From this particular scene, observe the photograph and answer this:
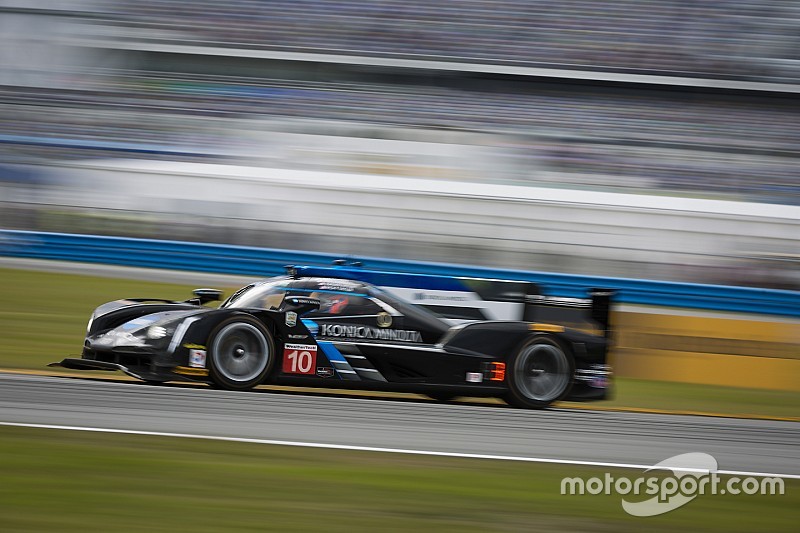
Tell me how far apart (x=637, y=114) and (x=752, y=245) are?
14.1ft

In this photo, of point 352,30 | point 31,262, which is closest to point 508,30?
point 352,30

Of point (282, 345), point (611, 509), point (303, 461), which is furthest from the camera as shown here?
point (282, 345)

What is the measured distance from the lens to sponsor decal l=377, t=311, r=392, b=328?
7336 mm

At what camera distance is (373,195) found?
15859 millimetres

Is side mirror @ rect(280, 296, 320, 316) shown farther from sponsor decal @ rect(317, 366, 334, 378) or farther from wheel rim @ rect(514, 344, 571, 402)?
wheel rim @ rect(514, 344, 571, 402)

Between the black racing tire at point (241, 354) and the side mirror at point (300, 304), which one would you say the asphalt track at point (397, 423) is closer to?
the black racing tire at point (241, 354)

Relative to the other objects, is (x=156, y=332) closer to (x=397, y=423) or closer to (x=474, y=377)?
(x=397, y=423)

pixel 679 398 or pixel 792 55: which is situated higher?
pixel 792 55

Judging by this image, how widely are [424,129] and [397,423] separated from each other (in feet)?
40.7

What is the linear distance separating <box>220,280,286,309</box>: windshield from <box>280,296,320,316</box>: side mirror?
55mm

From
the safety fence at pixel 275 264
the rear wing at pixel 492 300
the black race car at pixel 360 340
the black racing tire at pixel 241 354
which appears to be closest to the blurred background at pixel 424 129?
the safety fence at pixel 275 264

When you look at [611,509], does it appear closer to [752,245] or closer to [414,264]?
[414,264]

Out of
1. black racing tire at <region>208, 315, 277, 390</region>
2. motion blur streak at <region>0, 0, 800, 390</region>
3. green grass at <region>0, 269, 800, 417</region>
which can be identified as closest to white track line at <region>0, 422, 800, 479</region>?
black racing tire at <region>208, 315, 277, 390</region>

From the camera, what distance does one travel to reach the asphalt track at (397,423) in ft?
18.6
